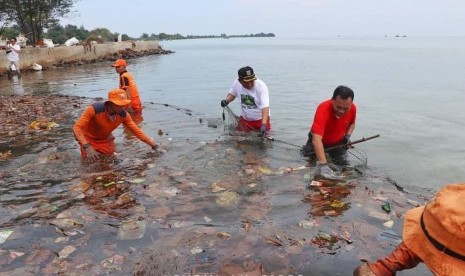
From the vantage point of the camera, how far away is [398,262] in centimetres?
305

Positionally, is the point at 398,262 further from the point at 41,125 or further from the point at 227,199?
the point at 41,125

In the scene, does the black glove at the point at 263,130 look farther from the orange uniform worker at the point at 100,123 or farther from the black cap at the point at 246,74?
the orange uniform worker at the point at 100,123

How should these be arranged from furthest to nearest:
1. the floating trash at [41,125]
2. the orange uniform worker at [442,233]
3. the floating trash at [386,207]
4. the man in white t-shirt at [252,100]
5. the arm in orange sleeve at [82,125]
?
the floating trash at [41,125]
the man in white t-shirt at [252,100]
the arm in orange sleeve at [82,125]
the floating trash at [386,207]
the orange uniform worker at [442,233]

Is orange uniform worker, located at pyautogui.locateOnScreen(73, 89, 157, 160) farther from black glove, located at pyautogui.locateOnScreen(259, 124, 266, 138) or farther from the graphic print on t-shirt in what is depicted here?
the graphic print on t-shirt

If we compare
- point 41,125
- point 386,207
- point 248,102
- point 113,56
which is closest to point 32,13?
point 113,56

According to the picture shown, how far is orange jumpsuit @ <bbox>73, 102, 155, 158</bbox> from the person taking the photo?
22.7 ft

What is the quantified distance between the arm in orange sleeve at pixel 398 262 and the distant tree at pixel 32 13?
43820mm

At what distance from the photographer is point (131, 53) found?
55.0 meters

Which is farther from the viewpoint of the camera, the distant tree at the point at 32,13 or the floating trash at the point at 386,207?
the distant tree at the point at 32,13

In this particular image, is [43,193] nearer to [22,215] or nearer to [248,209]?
[22,215]

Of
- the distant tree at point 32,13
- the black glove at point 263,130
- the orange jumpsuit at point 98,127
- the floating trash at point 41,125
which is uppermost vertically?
the distant tree at point 32,13

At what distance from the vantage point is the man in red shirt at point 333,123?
640 centimetres

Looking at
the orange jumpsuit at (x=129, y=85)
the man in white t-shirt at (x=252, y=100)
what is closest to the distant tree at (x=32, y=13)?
the orange jumpsuit at (x=129, y=85)

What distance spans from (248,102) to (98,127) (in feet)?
11.8
